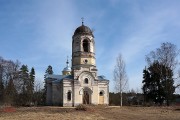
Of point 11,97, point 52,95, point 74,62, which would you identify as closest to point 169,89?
point 74,62

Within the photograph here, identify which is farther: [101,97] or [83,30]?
[83,30]

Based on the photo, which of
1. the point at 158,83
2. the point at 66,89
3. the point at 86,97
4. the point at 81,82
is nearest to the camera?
the point at 66,89

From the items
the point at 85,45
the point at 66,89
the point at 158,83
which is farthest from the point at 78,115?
the point at 158,83

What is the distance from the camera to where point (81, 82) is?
41000 mm

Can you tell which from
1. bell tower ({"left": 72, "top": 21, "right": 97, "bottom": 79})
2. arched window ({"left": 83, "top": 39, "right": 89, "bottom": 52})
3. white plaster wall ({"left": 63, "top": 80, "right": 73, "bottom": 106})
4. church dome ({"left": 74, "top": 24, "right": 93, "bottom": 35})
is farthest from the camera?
church dome ({"left": 74, "top": 24, "right": 93, "bottom": 35})

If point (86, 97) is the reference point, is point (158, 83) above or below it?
above

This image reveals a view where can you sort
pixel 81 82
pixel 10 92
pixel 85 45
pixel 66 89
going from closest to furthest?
pixel 66 89
pixel 81 82
pixel 85 45
pixel 10 92

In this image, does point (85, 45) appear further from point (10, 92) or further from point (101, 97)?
point (10, 92)

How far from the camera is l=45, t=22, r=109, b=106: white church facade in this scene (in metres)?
40.6

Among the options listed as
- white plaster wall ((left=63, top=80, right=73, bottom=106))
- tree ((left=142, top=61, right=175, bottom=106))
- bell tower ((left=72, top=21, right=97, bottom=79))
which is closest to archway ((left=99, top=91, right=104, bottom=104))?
bell tower ((left=72, top=21, right=97, bottom=79))

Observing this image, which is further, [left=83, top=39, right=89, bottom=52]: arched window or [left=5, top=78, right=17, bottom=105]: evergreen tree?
[left=5, top=78, right=17, bottom=105]: evergreen tree

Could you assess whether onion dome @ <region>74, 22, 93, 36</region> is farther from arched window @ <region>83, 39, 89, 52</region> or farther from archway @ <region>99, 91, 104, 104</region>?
archway @ <region>99, 91, 104, 104</region>

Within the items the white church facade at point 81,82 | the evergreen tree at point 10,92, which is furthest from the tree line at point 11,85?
the white church facade at point 81,82

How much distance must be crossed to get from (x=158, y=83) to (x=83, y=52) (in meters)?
13.9
